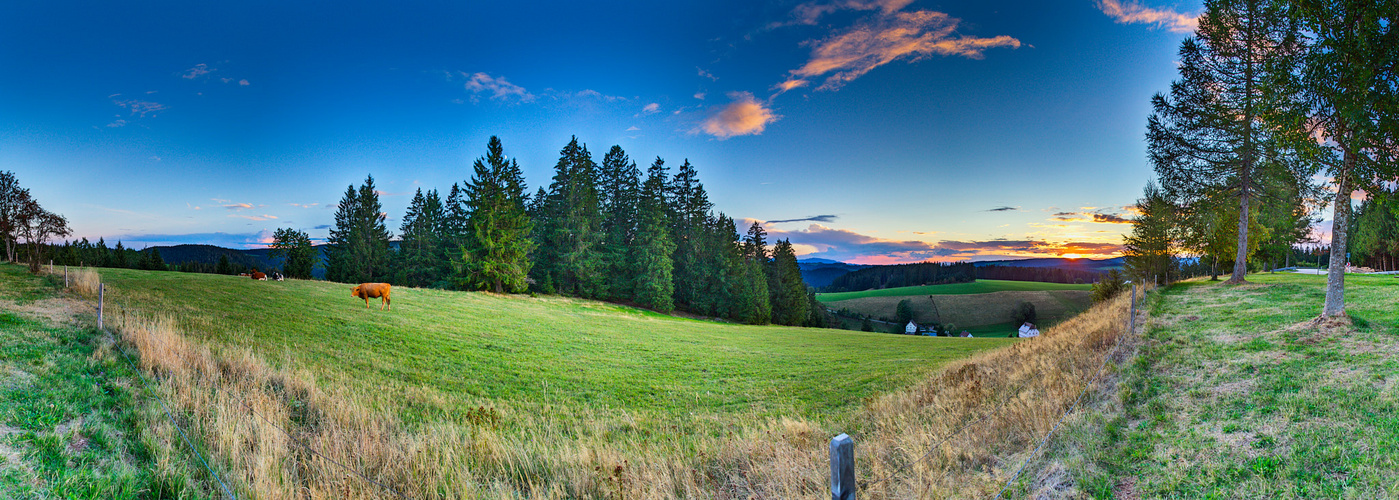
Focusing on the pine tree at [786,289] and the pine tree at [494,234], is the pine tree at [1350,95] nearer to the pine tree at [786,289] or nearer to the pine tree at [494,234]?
the pine tree at [494,234]

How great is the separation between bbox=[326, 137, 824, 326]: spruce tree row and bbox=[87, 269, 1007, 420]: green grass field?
1622 cm

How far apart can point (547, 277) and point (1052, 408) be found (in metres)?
37.7

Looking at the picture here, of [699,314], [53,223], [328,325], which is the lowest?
[699,314]

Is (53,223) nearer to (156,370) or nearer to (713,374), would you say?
(156,370)

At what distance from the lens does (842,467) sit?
7.54 ft

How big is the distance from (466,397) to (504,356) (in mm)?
3995

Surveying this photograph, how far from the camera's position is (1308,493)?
146 inches

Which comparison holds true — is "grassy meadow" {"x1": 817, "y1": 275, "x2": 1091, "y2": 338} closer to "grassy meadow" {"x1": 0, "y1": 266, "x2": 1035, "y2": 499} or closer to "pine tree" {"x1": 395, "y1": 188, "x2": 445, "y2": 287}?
"pine tree" {"x1": 395, "y1": 188, "x2": 445, "y2": 287}

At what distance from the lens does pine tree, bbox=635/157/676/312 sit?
40812 millimetres

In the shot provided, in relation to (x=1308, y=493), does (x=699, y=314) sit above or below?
below

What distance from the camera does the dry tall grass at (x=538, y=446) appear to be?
15.1ft

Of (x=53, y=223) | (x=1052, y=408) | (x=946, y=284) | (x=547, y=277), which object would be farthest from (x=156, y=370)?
(x=946, y=284)

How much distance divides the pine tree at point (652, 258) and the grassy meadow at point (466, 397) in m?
21.5

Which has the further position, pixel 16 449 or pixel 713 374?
pixel 713 374
